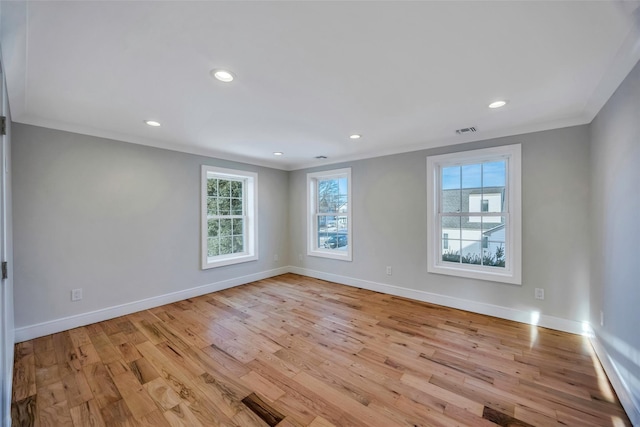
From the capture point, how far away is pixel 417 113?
2.61 meters

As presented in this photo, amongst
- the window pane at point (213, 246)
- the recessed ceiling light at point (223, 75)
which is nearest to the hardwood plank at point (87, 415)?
the recessed ceiling light at point (223, 75)

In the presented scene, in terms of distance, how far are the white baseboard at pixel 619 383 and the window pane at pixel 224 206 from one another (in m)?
4.82

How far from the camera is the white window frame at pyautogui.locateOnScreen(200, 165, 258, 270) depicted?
4.10 meters

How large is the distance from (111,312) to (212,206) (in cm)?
195

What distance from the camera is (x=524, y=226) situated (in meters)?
3.03

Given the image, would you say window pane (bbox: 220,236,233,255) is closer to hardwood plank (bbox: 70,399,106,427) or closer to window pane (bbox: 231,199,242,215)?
window pane (bbox: 231,199,242,215)

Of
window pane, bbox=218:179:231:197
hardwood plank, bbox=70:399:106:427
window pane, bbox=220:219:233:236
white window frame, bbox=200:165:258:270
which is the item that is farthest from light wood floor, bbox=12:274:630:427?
window pane, bbox=218:179:231:197

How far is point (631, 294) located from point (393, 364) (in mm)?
1671

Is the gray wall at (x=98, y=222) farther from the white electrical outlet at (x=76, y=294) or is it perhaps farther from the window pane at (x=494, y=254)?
the window pane at (x=494, y=254)

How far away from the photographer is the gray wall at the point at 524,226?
109 inches

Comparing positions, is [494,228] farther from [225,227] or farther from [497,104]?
[225,227]

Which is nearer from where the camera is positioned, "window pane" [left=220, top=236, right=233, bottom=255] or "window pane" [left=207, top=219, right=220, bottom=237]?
"window pane" [left=207, top=219, right=220, bottom=237]

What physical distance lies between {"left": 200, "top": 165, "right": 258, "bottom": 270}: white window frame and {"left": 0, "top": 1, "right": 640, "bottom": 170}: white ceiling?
4.41ft

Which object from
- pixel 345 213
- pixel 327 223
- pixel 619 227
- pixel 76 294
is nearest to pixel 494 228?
pixel 619 227
